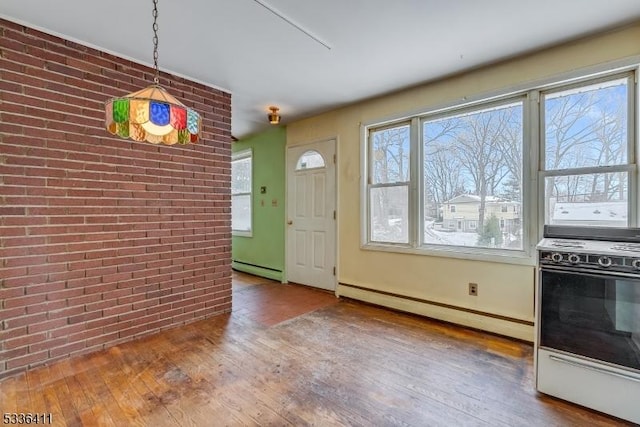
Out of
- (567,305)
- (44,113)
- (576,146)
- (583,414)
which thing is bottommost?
(583,414)

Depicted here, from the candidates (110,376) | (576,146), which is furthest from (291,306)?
(576,146)

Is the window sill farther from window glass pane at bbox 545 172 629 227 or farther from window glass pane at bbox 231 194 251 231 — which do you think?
window glass pane at bbox 231 194 251 231

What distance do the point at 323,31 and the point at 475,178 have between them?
6.10ft

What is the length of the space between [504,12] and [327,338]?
8.90ft

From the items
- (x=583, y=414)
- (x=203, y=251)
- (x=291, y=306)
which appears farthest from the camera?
(x=291, y=306)

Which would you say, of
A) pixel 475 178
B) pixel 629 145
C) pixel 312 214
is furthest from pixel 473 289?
pixel 312 214

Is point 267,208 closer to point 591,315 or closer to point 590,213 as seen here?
point 590,213

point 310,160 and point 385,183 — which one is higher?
point 310,160

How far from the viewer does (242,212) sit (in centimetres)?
538

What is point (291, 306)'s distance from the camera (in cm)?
347

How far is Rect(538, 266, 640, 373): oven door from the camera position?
1624 mm

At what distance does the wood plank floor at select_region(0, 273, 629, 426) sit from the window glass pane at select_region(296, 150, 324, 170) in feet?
7.02

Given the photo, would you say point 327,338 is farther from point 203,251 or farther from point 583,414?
point 583,414

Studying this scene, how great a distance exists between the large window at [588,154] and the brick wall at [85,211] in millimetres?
3079
